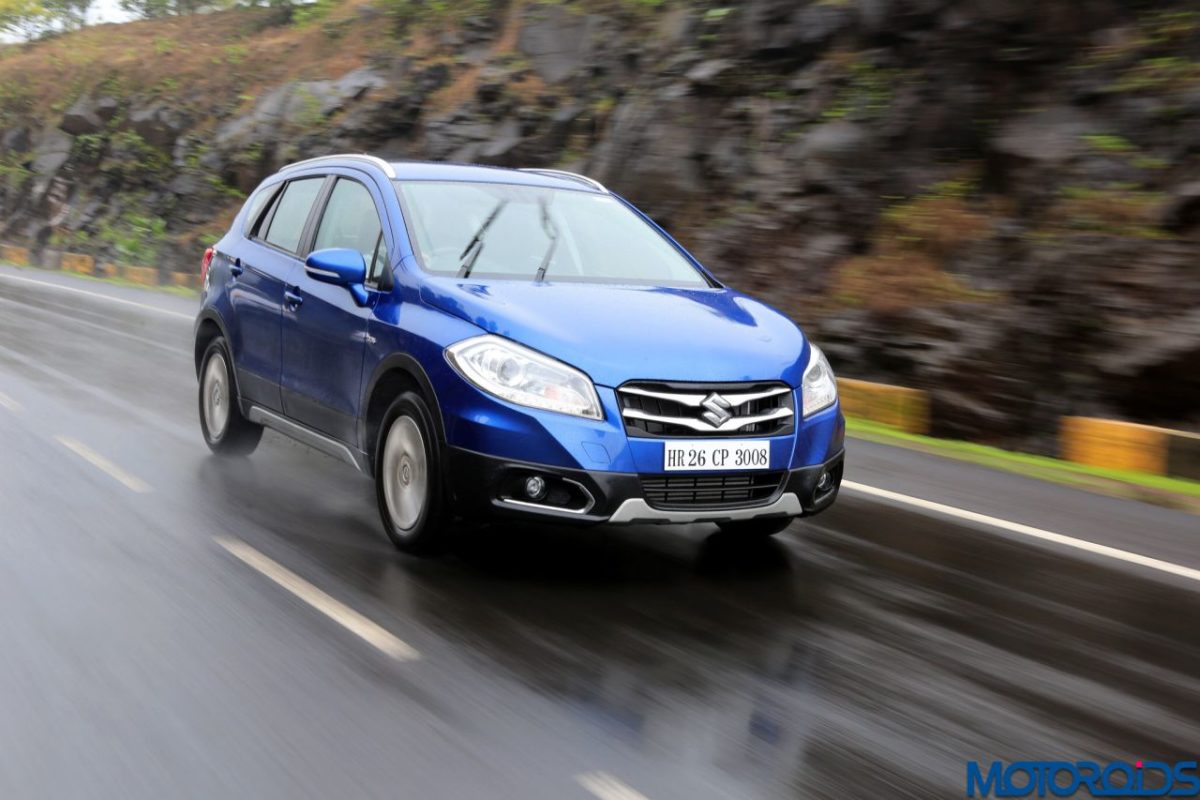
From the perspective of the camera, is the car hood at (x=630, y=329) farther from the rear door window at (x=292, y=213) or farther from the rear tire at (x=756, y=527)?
the rear door window at (x=292, y=213)

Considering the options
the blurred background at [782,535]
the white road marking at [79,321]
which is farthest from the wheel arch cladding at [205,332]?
the white road marking at [79,321]

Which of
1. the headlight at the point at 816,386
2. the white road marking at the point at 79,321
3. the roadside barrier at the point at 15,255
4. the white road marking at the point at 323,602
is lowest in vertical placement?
the roadside barrier at the point at 15,255

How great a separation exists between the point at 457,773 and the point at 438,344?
251 centimetres

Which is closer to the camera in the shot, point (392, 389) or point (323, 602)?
point (323, 602)

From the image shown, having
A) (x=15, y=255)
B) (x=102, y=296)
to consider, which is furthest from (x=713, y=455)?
(x=15, y=255)

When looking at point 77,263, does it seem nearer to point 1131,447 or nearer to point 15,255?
point 15,255

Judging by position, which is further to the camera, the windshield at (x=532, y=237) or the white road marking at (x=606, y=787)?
the windshield at (x=532, y=237)

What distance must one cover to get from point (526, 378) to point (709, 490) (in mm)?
876

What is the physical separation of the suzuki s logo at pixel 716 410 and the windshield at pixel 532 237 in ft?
4.08

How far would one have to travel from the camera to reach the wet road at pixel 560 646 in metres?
3.74

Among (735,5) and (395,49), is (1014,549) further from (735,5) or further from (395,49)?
(395,49)

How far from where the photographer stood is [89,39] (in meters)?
55.6

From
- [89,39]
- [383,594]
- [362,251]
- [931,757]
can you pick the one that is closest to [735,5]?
[362,251]

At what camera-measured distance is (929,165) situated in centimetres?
1528
